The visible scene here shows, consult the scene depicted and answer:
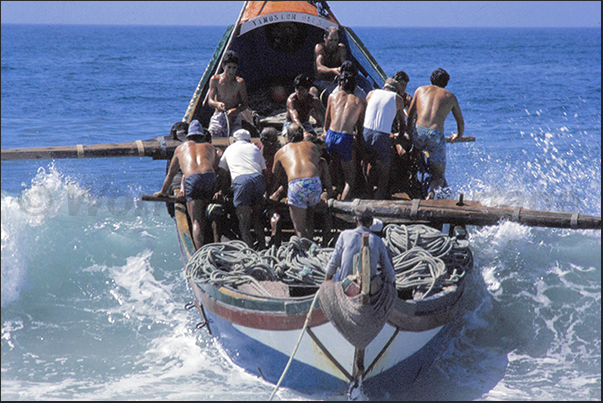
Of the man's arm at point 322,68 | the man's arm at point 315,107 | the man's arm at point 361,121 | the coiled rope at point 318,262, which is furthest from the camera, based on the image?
the man's arm at point 322,68

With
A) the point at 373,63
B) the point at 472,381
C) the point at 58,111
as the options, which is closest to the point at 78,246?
the point at 373,63

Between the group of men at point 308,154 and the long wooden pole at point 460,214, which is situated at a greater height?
the group of men at point 308,154

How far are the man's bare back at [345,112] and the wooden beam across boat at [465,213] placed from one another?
0.92 metres

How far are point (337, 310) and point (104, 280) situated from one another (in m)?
4.87

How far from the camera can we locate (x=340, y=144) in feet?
23.9

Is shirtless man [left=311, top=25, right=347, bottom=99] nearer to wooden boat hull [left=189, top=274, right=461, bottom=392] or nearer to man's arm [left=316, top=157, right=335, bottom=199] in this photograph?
man's arm [left=316, top=157, right=335, bottom=199]

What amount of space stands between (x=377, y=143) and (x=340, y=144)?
1.45ft

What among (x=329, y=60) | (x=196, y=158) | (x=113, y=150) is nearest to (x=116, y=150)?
(x=113, y=150)

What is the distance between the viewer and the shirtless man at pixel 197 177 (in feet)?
22.1

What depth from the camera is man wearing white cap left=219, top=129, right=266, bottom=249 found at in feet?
21.9

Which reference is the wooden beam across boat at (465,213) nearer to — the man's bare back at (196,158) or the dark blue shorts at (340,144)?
the dark blue shorts at (340,144)

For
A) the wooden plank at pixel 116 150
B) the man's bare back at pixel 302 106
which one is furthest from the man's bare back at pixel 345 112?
the wooden plank at pixel 116 150

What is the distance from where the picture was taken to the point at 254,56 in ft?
37.3

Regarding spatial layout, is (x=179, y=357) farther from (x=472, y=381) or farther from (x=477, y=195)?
(x=477, y=195)
